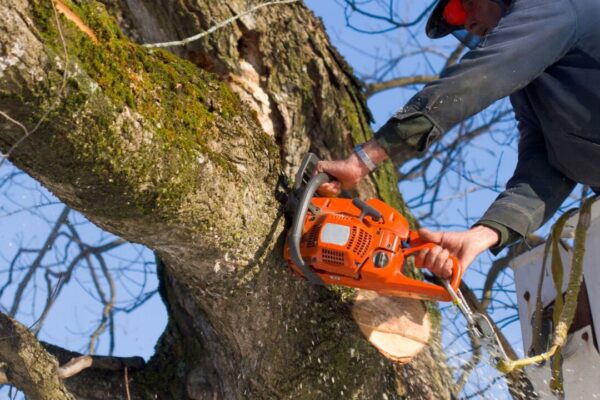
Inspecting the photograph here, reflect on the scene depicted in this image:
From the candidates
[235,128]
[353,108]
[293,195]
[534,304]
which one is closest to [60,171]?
[235,128]

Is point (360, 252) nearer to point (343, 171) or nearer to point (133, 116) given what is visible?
point (343, 171)

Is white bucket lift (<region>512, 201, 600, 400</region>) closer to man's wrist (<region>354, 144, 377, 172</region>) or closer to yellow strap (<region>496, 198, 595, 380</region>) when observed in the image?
yellow strap (<region>496, 198, 595, 380</region>)

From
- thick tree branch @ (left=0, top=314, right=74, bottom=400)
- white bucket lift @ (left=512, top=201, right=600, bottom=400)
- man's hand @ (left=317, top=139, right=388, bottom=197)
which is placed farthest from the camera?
white bucket lift @ (left=512, top=201, right=600, bottom=400)

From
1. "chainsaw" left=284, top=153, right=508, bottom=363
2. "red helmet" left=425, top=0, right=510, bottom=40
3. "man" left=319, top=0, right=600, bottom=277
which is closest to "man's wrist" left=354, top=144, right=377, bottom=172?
"man" left=319, top=0, right=600, bottom=277

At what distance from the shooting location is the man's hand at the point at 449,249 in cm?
239

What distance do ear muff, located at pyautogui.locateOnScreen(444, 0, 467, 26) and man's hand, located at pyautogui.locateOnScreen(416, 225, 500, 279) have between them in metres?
0.87

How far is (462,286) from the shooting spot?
3.82m

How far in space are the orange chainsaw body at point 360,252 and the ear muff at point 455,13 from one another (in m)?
0.91

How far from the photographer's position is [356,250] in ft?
7.82

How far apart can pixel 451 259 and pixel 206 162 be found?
2.67 ft

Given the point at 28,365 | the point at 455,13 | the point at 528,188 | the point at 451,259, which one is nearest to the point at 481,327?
the point at 451,259

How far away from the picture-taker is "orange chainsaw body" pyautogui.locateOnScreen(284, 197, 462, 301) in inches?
93.6

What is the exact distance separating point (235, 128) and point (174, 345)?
45.5 inches

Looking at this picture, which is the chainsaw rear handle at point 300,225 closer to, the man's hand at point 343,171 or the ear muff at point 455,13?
the man's hand at point 343,171
